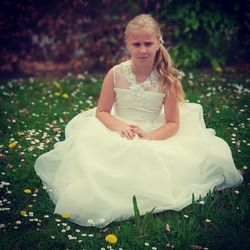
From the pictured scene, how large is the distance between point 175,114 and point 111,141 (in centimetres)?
74

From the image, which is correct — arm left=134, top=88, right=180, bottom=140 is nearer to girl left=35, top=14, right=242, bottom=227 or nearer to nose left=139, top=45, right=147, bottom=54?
girl left=35, top=14, right=242, bottom=227

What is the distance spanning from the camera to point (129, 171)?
3.15 metres

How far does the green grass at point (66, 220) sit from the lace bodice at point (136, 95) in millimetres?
927

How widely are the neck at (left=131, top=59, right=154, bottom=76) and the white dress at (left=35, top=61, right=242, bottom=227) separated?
3.4 inches

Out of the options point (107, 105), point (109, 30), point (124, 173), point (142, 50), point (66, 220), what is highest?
point (142, 50)

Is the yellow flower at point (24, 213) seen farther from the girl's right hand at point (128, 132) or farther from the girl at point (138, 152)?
the girl's right hand at point (128, 132)

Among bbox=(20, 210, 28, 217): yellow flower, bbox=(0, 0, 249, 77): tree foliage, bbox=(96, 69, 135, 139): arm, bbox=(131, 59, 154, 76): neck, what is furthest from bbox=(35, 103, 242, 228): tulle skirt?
bbox=(0, 0, 249, 77): tree foliage

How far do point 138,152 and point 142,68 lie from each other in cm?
92

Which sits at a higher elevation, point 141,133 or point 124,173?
point 141,133

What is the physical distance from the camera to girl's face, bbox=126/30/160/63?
345 cm

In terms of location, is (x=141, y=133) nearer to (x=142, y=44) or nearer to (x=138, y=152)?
(x=138, y=152)

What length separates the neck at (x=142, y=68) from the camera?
12.2 ft

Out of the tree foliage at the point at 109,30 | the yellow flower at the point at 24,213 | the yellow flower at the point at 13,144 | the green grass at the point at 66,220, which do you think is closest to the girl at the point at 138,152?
the green grass at the point at 66,220

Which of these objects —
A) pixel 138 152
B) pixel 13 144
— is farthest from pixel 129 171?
pixel 13 144
